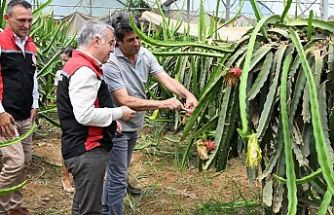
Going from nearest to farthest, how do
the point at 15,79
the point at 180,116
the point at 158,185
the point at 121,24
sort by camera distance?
the point at 121,24, the point at 15,79, the point at 158,185, the point at 180,116

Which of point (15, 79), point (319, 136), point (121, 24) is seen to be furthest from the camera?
point (15, 79)

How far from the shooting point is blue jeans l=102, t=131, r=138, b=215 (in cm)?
299

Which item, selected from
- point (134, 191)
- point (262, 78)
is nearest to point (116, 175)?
point (134, 191)

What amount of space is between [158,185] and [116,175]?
4.21ft

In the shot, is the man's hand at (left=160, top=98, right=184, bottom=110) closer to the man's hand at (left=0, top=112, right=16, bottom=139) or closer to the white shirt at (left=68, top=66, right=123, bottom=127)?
the white shirt at (left=68, top=66, right=123, bottom=127)

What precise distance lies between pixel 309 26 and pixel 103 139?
1199 millimetres

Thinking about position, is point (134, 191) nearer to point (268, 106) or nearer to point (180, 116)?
point (180, 116)

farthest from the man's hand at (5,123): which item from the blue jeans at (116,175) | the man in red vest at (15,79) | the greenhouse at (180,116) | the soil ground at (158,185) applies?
the soil ground at (158,185)

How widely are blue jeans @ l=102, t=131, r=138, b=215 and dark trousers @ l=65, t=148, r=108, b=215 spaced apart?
0.35 meters

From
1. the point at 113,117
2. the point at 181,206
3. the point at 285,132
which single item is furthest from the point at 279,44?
the point at 181,206

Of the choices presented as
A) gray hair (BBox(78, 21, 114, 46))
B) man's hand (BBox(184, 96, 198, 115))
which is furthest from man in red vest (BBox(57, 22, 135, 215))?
man's hand (BBox(184, 96, 198, 115))

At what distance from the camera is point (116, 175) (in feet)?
9.84

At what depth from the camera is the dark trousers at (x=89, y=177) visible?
2570 millimetres

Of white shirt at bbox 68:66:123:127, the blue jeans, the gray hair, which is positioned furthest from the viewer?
the blue jeans
